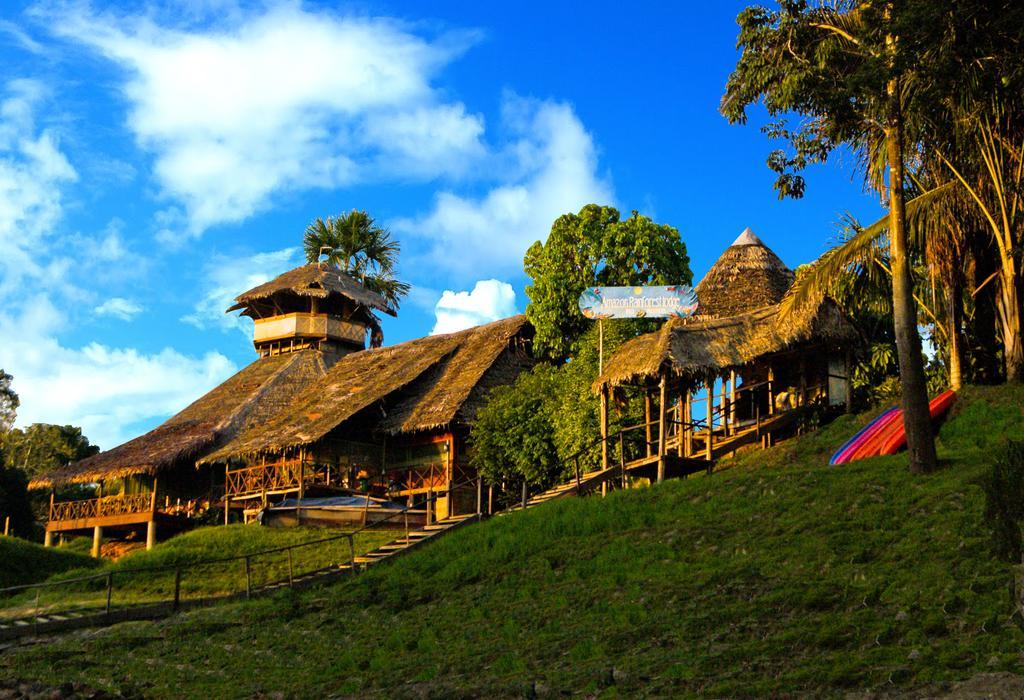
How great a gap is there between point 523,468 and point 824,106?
13816 mm

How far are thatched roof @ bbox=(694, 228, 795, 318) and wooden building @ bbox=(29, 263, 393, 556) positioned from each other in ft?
52.8

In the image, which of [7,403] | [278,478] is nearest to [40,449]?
[7,403]

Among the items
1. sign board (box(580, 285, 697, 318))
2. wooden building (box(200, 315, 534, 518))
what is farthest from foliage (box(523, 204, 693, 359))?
sign board (box(580, 285, 697, 318))

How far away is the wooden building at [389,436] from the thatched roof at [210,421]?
964 mm

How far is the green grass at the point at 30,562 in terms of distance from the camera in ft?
100

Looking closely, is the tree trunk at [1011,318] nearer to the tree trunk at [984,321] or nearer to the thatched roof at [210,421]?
the tree trunk at [984,321]

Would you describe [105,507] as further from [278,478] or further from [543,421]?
[543,421]

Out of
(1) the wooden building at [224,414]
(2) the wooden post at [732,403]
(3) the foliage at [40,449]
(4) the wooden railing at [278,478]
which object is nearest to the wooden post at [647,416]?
(2) the wooden post at [732,403]

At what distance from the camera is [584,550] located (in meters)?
17.7

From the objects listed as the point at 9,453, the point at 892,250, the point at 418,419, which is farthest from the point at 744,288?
the point at 9,453

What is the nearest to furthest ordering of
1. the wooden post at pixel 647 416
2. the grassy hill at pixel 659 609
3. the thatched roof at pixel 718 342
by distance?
the grassy hill at pixel 659 609 → the thatched roof at pixel 718 342 → the wooden post at pixel 647 416

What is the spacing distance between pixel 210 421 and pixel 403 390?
7.73 m

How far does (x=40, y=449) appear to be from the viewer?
5297cm

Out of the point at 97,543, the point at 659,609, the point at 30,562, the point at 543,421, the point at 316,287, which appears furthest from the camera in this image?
the point at 316,287
